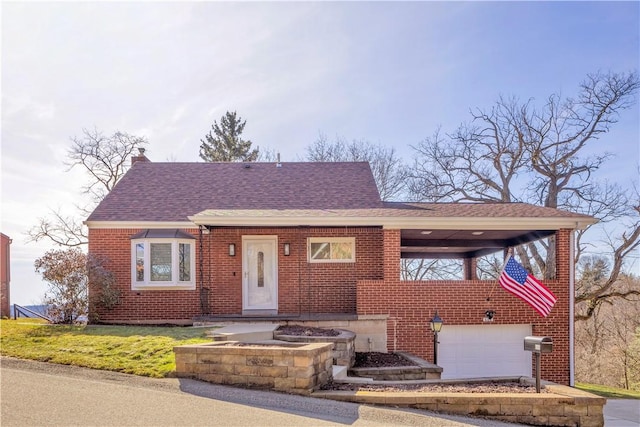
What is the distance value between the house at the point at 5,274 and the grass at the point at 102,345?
578cm

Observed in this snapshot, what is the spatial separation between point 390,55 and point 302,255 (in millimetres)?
6063

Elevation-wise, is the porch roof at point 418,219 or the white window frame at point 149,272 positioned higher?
the porch roof at point 418,219

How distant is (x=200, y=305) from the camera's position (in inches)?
510

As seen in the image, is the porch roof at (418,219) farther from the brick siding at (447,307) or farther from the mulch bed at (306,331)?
the mulch bed at (306,331)

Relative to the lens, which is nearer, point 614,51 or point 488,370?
point 488,370

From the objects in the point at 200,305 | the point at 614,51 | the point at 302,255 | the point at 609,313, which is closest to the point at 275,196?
the point at 302,255

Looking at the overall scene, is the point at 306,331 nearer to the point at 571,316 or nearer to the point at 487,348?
the point at 487,348

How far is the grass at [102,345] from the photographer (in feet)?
24.4

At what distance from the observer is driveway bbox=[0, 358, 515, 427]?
5180 millimetres

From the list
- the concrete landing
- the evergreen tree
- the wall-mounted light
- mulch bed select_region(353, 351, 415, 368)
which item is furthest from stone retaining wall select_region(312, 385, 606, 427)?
the evergreen tree

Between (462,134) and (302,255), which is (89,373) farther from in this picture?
(462,134)

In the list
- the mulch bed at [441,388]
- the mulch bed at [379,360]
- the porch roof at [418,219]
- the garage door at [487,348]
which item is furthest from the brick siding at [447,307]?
the mulch bed at [441,388]

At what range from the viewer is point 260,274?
1313 centimetres

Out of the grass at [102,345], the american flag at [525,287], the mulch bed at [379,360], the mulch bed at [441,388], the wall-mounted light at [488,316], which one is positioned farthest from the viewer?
the wall-mounted light at [488,316]
